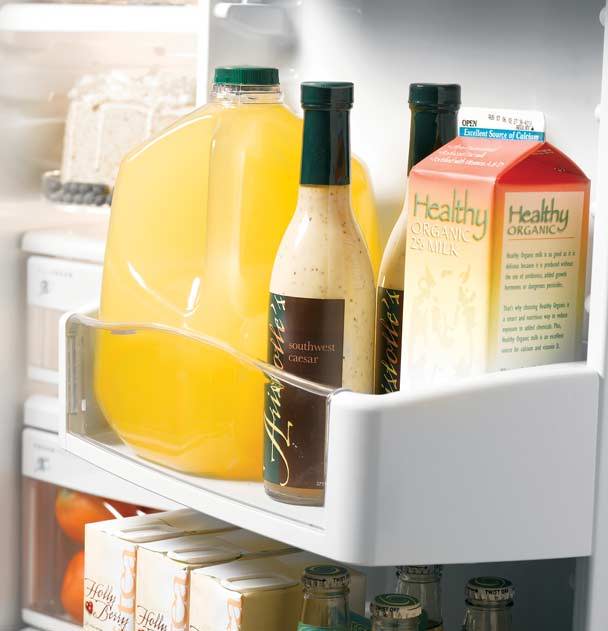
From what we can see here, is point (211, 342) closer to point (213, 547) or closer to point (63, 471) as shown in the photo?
point (213, 547)

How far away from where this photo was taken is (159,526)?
102cm

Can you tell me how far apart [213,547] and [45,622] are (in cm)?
92

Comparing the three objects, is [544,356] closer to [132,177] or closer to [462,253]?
[462,253]

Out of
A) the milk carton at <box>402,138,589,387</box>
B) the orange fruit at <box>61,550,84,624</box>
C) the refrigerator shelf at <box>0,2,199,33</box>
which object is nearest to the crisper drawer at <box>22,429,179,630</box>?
the orange fruit at <box>61,550,84,624</box>

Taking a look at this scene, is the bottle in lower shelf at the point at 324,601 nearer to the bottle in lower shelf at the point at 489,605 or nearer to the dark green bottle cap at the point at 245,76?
the bottle in lower shelf at the point at 489,605

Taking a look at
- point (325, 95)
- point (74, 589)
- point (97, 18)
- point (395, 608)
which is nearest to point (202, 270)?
point (325, 95)

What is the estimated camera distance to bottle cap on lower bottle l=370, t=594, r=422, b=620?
82 cm

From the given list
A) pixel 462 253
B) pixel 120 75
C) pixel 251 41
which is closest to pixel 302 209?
pixel 462 253

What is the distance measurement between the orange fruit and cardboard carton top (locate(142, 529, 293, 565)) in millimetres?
786

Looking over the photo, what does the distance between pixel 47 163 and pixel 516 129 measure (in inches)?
46.1

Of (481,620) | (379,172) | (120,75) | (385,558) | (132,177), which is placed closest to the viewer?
(385,558)

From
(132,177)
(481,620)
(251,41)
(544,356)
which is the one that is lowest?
(481,620)

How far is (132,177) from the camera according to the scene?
98 cm

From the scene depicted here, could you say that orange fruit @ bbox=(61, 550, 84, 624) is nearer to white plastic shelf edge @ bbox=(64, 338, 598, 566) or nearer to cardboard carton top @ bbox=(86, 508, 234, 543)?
cardboard carton top @ bbox=(86, 508, 234, 543)
